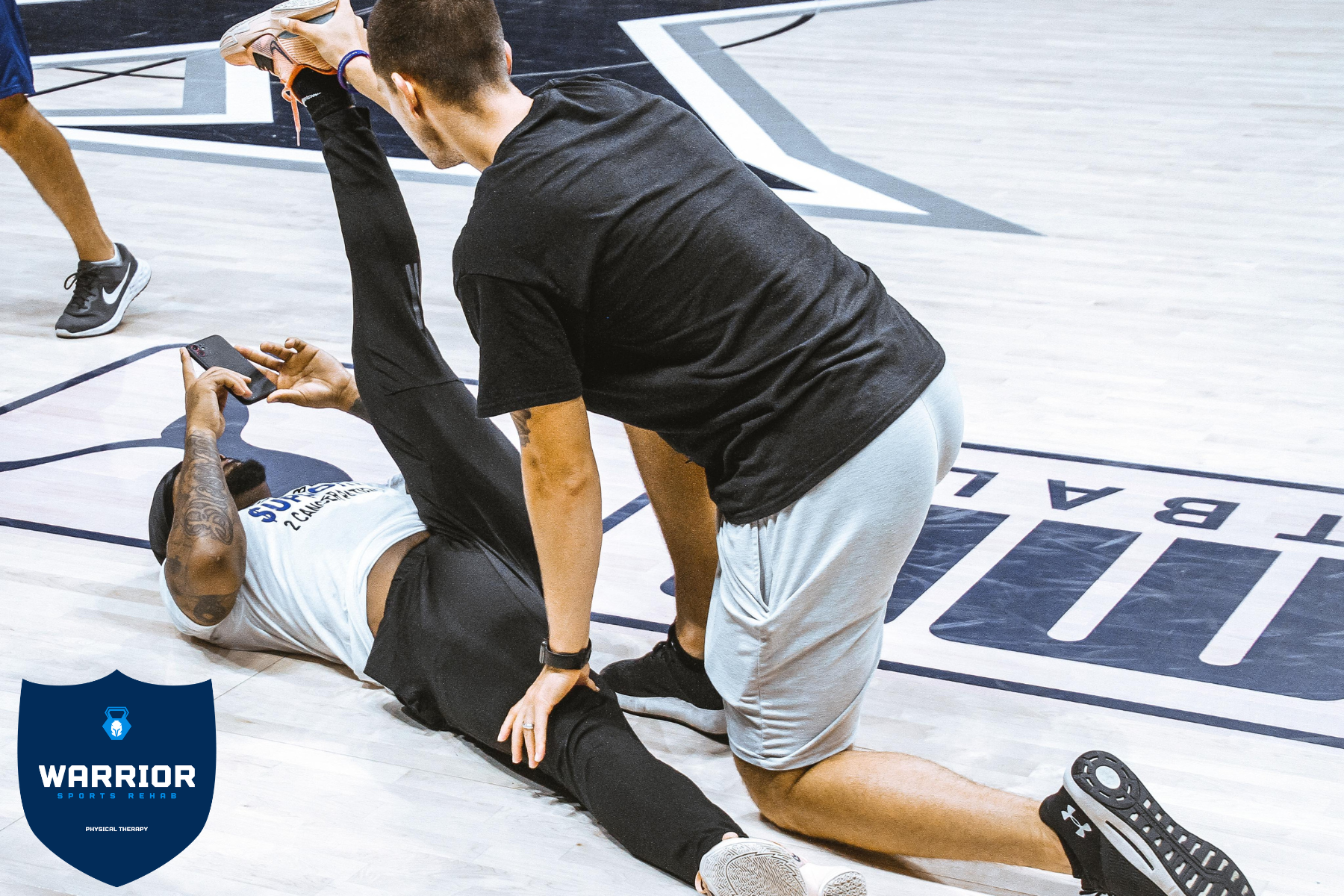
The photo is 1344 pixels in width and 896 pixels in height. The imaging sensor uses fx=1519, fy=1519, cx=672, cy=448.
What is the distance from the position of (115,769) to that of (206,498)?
0.60 meters

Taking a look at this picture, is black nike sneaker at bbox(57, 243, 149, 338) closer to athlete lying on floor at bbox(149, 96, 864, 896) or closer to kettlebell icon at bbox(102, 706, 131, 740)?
athlete lying on floor at bbox(149, 96, 864, 896)

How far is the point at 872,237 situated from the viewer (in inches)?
189

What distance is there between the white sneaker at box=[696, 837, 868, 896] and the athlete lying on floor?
0.27ft

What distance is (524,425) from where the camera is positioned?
181cm

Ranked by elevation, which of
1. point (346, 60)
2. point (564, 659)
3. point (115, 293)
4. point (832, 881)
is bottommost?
point (115, 293)

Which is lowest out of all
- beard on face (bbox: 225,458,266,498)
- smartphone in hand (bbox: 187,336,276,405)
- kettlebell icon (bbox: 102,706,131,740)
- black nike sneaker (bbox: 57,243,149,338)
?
black nike sneaker (bbox: 57,243,149,338)

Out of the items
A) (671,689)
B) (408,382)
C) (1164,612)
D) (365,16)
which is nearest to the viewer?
(671,689)

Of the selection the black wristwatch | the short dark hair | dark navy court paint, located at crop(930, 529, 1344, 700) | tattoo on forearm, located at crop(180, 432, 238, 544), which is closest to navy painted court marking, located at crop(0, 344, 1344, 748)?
dark navy court paint, located at crop(930, 529, 1344, 700)

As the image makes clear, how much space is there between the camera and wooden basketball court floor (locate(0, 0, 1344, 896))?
82.0 inches

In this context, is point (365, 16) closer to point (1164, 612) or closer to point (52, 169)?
point (52, 169)

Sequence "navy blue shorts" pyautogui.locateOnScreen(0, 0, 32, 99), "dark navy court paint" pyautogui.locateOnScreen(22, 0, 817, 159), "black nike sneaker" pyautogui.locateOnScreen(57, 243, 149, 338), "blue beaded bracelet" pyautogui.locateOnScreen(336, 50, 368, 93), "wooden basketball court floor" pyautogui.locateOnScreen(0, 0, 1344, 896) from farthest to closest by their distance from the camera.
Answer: "dark navy court paint" pyautogui.locateOnScreen(22, 0, 817, 159) < "black nike sneaker" pyautogui.locateOnScreen(57, 243, 149, 338) < "navy blue shorts" pyautogui.locateOnScreen(0, 0, 32, 99) < "blue beaded bracelet" pyautogui.locateOnScreen(336, 50, 368, 93) < "wooden basketball court floor" pyautogui.locateOnScreen(0, 0, 1344, 896)

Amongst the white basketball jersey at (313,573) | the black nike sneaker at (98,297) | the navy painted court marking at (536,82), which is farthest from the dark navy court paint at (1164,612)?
the black nike sneaker at (98,297)

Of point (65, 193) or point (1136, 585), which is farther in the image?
point (65, 193)

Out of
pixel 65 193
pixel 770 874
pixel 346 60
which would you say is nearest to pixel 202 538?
pixel 346 60
